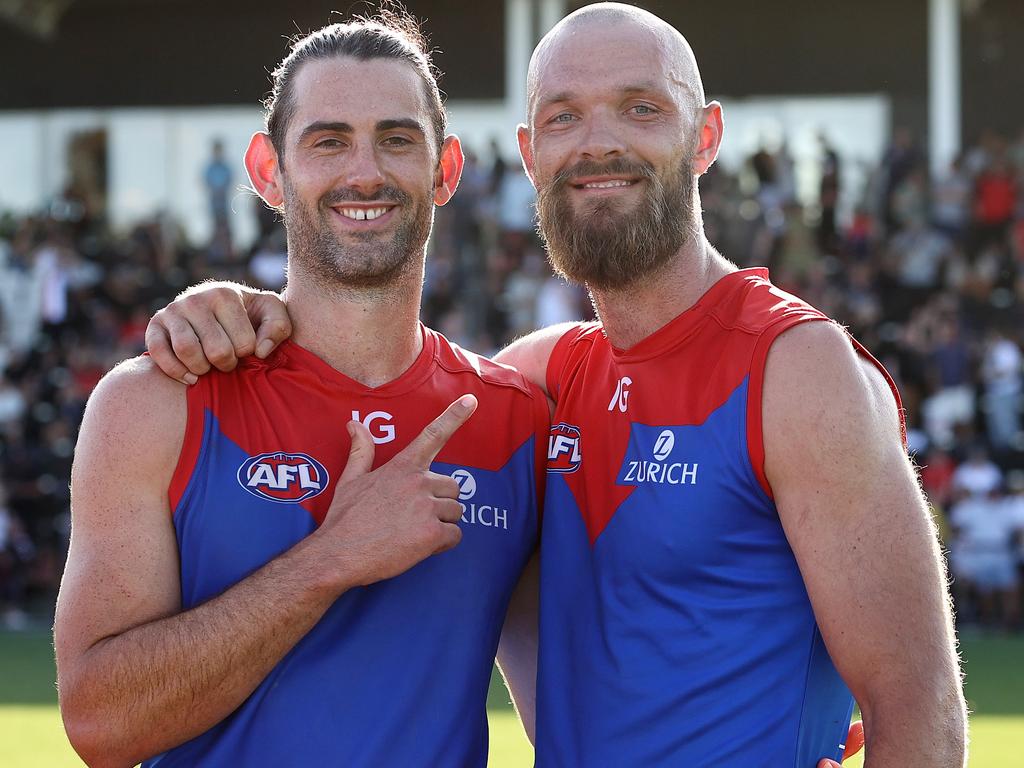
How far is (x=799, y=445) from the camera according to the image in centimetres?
283

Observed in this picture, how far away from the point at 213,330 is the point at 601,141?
1.03m

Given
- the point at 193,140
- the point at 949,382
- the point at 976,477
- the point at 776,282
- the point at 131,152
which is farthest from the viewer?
the point at 131,152

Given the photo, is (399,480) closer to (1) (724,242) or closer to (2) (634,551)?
(2) (634,551)

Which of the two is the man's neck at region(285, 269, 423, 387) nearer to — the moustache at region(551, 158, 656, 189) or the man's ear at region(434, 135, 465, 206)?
the man's ear at region(434, 135, 465, 206)

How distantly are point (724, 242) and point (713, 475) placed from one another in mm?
15718

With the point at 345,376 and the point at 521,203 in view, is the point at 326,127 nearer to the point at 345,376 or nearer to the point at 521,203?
the point at 345,376

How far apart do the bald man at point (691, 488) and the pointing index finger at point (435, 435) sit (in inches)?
14.2

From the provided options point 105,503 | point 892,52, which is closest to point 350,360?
point 105,503

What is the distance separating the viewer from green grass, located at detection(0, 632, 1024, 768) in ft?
29.5

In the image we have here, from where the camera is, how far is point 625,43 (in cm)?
337

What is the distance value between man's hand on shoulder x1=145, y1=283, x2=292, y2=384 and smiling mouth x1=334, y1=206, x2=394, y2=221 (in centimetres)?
31

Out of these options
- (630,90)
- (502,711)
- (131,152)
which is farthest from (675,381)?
(131,152)

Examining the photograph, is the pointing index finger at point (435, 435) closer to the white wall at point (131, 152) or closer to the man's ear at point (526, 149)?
the man's ear at point (526, 149)

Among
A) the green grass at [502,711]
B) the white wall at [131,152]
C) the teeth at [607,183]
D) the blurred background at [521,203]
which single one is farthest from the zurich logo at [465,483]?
the white wall at [131,152]
